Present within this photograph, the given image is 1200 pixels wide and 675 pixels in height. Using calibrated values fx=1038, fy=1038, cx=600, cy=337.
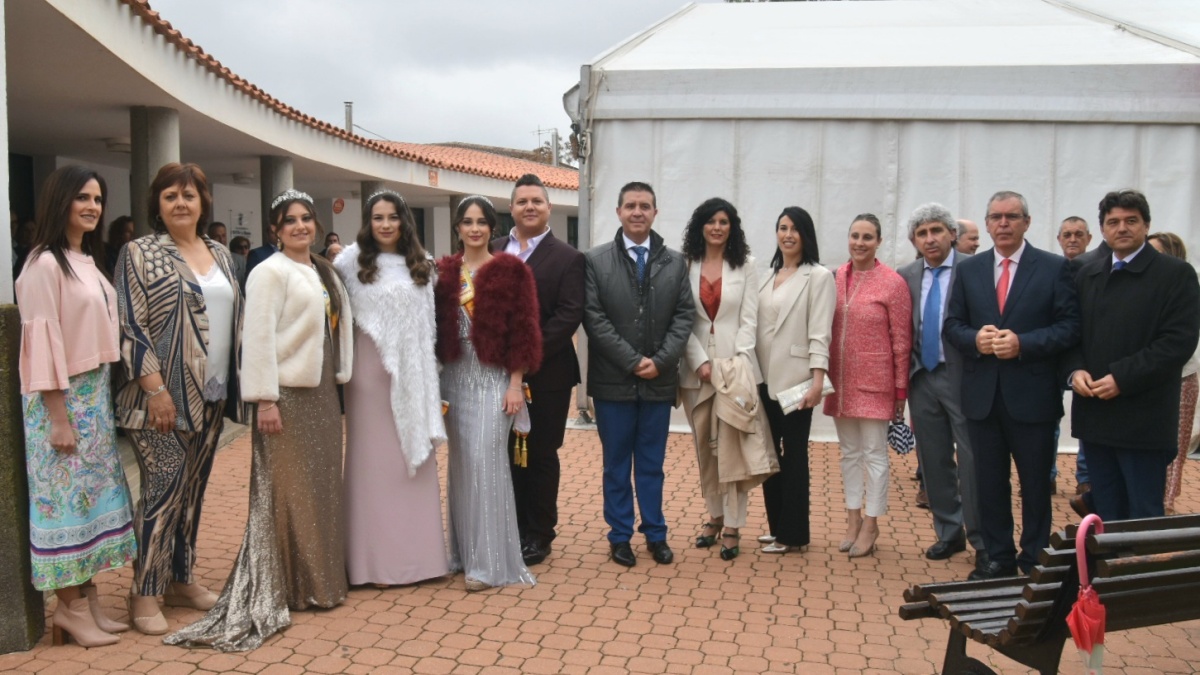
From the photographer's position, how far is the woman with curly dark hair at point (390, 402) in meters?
4.77

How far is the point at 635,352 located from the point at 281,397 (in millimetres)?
1740

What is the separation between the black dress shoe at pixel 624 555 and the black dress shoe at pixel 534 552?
37cm

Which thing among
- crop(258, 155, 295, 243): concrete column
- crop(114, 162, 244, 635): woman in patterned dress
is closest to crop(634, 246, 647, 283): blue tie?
crop(114, 162, 244, 635): woman in patterned dress

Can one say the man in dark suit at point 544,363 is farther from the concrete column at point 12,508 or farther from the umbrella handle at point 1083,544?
the umbrella handle at point 1083,544

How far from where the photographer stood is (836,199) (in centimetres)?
832

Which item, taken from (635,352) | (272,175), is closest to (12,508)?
(635,352)

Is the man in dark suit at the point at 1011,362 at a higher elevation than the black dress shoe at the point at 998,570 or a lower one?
higher

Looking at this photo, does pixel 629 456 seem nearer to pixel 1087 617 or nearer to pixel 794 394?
pixel 794 394

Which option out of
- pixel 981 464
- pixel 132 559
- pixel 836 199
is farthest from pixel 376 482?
pixel 836 199

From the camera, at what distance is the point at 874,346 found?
545cm

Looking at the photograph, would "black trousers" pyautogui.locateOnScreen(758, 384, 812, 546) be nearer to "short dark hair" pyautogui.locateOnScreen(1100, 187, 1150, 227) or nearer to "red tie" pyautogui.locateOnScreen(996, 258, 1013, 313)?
"red tie" pyautogui.locateOnScreen(996, 258, 1013, 313)

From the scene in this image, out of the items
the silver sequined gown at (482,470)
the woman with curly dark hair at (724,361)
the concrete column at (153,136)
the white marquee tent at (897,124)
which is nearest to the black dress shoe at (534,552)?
the silver sequined gown at (482,470)

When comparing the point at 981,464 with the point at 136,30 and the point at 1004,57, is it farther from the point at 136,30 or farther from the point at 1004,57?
the point at 136,30

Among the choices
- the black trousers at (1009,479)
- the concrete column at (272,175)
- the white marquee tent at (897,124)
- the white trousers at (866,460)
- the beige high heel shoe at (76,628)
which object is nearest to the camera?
the beige high heel shoe at (76,628)
